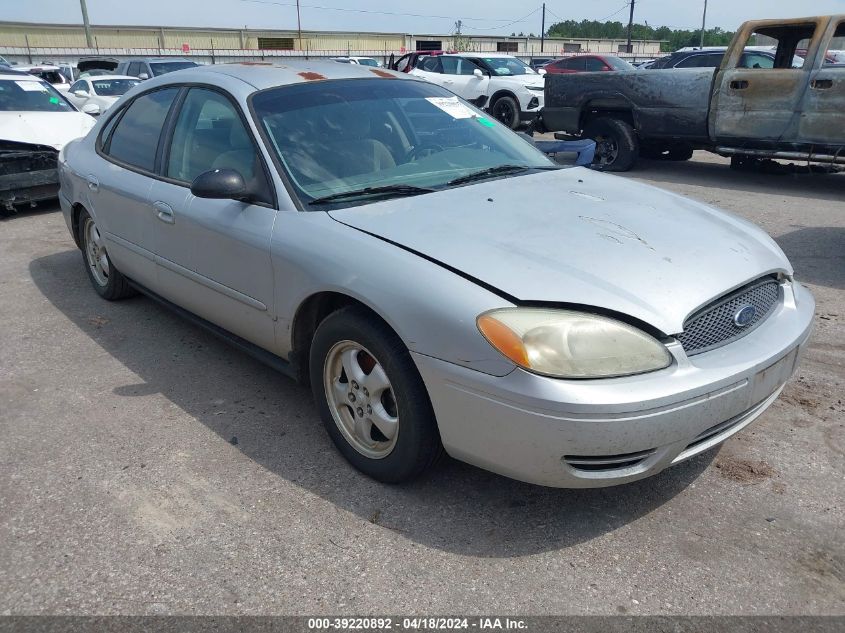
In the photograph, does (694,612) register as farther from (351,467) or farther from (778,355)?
(351,467)

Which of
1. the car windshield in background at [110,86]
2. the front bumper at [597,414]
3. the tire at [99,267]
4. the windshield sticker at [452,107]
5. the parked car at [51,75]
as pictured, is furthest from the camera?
the parked car at [51,75]

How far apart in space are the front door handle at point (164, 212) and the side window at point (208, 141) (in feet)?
0.54

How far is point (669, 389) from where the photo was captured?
2.36m

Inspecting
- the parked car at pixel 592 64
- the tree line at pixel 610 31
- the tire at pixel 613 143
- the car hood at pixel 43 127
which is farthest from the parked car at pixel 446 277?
the tree line at pixel 610 31

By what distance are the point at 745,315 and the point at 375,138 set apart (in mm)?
1867

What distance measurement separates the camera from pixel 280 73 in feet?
12.5

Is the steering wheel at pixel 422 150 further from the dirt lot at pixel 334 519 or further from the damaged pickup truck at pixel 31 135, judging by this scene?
the damaged pickup truck at pixel 31 135

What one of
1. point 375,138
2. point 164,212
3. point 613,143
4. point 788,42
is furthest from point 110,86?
point 375,138

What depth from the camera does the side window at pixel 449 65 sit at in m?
16.8

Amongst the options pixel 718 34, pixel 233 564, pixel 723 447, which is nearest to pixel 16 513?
pixel 233 564

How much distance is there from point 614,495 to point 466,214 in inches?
49.7

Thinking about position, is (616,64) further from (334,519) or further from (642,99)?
(334,519)

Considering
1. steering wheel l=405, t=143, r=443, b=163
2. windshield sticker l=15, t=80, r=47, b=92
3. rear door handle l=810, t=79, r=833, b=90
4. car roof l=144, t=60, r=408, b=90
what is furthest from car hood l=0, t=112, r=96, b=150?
rear door handle l=810, t=79, r=833, b=90

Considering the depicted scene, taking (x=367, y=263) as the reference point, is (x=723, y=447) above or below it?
below
